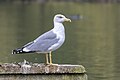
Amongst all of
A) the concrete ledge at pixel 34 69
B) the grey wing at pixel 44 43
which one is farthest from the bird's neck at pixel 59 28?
the concrete ledge at pixel 34 69

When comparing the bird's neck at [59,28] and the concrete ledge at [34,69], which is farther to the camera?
Result: the bird's neck at [59,28]

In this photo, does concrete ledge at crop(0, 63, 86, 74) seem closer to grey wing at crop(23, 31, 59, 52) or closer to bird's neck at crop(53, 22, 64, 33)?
grey wing at crop(23, 31, 59, 52)

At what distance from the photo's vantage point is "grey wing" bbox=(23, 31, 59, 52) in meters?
12.7

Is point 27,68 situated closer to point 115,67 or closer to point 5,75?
point 5,75

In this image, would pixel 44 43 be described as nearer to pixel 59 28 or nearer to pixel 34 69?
pixel 59 28

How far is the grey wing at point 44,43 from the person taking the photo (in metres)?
12.7

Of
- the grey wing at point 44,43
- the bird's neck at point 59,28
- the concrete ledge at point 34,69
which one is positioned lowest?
the concrete ledge at point 34,69

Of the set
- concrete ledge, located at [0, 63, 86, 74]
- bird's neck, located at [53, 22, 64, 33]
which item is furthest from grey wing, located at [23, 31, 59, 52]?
concrete ledge, located at [0, 63, 86, 74]

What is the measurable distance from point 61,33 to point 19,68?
40.1 inches

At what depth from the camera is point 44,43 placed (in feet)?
41.7

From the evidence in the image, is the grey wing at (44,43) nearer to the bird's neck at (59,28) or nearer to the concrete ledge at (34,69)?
the bird's neck at (59,28)

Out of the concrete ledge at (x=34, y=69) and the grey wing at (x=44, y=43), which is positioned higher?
the grey wing at (x=44, y=43)

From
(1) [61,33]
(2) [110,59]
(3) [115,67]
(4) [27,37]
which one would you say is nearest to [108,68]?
(3) [115,67]

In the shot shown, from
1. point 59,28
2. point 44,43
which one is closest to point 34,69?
point 44,43
